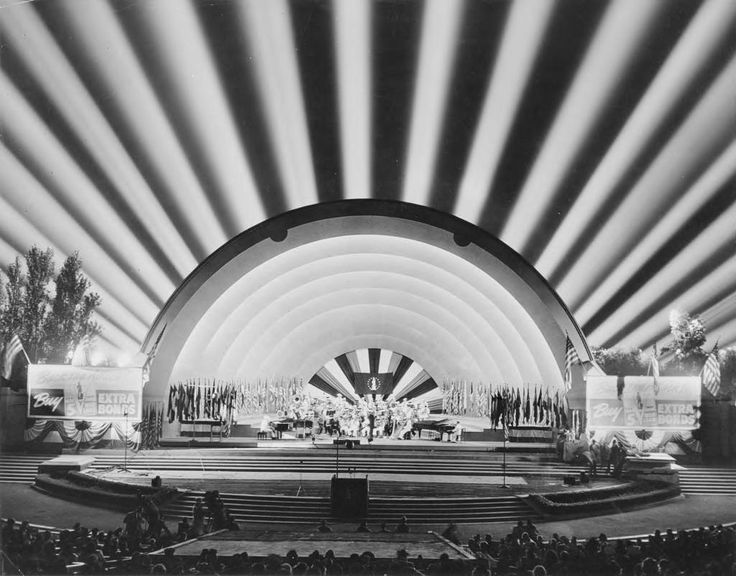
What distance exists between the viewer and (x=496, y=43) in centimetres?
1206

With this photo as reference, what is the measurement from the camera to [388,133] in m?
15.0

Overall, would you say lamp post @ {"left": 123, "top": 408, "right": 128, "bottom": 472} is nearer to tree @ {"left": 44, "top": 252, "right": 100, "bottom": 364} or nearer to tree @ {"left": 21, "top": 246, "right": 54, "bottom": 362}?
tree @ {"left": 44, "top": 252, "right": 100, "bottom": 364}

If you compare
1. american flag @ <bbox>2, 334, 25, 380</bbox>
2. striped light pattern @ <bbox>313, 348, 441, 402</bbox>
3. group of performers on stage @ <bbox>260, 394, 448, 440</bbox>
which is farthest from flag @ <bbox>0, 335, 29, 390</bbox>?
striped light pattern @ <bbox>313, 348, 441, 402</bbox>

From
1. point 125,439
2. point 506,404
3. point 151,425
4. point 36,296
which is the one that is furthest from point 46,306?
point 506,404

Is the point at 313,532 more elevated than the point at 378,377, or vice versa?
the point at 378,377

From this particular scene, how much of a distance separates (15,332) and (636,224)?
14338mm

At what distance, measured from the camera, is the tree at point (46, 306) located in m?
13.5

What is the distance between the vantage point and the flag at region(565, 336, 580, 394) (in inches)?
583

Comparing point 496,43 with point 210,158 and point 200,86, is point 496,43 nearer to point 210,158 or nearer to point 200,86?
point 200,86

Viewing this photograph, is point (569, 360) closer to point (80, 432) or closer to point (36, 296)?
point (80, 432)

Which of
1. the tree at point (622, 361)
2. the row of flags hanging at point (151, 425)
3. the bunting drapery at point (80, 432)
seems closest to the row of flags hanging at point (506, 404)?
the tree at point (622, 361)

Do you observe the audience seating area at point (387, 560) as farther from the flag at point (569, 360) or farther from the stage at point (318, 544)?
the flag at point (569, 360)

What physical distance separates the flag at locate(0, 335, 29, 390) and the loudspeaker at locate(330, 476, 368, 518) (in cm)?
668

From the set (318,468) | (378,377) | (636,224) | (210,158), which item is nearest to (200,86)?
(210,158)
